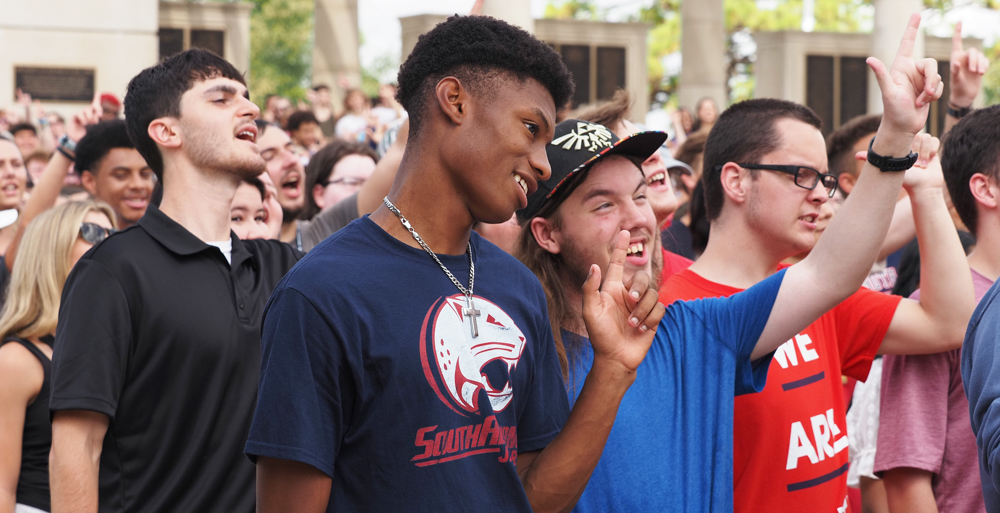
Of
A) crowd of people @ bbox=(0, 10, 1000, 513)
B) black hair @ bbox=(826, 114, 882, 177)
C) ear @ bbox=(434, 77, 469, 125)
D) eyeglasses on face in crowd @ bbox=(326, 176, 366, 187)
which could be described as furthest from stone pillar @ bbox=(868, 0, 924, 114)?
ear @ bbox=(434, 77, 469, 125)

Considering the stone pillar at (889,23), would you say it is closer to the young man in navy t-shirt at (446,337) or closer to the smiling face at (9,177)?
the smiling face at (9,177)

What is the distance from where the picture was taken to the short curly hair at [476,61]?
2.01m

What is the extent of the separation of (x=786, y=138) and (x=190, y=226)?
1.94 meters

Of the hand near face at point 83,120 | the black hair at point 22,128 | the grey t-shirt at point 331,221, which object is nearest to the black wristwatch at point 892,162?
the grey t-shirt at point 331,221

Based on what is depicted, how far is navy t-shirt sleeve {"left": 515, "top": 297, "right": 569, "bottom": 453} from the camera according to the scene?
2.15 meters

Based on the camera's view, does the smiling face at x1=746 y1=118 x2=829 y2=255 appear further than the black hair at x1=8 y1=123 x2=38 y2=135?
No

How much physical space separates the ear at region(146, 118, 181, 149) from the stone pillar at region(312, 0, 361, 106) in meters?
19.3

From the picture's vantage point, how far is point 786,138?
3207mm

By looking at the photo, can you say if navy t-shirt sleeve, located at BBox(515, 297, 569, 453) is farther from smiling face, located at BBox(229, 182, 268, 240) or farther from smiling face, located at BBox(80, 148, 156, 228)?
smiling face, located at BBox(80, 148, 156, 228)

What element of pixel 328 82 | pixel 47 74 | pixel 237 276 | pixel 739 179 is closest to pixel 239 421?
pixel 237 276

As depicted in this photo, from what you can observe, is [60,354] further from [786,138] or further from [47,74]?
[47,74]

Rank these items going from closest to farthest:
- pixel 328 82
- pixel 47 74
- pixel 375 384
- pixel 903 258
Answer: pixel 375 384, pixel 903 258, pixel 47 74, pixel 328 82

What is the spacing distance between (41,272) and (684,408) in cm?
264

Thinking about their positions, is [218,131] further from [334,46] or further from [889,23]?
[334,46]
